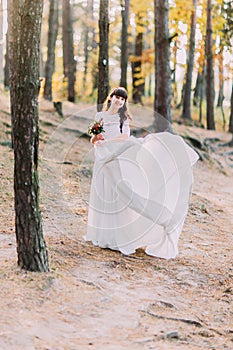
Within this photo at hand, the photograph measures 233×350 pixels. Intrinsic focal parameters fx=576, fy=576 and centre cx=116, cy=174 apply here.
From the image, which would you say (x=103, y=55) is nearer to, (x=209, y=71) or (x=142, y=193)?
(x=142, y=193)

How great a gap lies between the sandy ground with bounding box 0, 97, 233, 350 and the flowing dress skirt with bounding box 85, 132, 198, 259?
0.89ft

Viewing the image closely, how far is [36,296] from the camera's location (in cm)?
608

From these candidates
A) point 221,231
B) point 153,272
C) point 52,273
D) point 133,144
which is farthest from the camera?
point 221,231

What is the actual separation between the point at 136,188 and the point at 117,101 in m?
1.30

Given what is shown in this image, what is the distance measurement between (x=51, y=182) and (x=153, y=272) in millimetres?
5244

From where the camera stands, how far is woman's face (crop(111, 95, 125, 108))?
8.36m

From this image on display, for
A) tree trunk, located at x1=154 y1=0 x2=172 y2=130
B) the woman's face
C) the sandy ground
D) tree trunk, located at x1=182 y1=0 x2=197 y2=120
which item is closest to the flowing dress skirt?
the sandy ground

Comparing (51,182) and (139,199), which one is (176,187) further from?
(51,182)

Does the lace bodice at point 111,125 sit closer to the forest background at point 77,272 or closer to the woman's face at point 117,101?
the woman's face at point 117,101

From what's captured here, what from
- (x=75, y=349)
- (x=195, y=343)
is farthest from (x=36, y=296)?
(x=195, y=343)

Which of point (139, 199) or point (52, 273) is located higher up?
point (139, 199)

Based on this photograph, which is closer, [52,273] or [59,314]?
[59,314]

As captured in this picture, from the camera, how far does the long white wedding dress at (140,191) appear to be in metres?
8.19

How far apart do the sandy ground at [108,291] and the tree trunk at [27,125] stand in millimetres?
371
